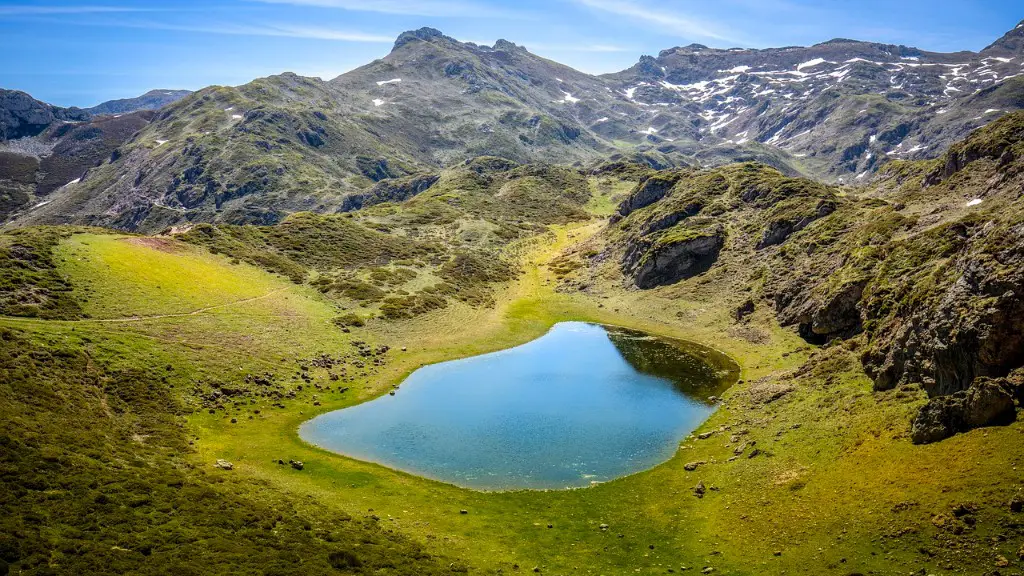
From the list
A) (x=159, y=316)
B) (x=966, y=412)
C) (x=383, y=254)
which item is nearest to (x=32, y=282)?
(x=159, y=316)

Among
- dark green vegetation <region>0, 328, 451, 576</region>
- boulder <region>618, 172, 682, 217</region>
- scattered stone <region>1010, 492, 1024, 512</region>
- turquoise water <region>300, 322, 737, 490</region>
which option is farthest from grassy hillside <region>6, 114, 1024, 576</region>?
boulder <region>618, 172, 682, 217</region>

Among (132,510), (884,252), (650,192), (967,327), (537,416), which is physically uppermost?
(650,192)

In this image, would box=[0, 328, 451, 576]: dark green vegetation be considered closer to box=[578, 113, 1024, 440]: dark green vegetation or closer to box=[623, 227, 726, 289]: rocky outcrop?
box=[578, 113, 1024, 440]: dark green vegetation

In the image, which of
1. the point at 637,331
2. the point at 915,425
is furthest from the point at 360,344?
the point at 915,425

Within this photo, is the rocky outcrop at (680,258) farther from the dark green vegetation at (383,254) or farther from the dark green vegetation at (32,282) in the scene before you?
the dark green vegetation at (32,282)

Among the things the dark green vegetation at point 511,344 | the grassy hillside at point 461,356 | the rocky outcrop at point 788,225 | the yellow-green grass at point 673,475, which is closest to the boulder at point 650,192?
the grassy hillside at point 461,356

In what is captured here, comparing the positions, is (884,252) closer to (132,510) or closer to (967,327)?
(967,327)
